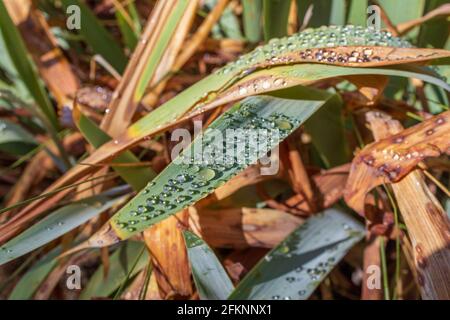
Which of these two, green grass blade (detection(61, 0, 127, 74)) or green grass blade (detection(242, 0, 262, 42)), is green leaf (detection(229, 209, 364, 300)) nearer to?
green grass blade (detection(242, 0, 262, 42))


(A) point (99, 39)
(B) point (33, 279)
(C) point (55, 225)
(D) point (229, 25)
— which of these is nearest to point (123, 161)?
(C) point (55, 225)

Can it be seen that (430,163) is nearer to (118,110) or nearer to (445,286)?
(445,286)

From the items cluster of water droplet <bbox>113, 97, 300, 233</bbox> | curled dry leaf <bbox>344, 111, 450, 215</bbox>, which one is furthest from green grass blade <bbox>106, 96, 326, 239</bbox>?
curled dry leaf <bbox>344, 111, 450, 215</bbox>

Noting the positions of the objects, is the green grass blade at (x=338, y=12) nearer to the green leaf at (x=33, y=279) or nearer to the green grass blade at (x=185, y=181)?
the green grass blade at (x=185, y=181)

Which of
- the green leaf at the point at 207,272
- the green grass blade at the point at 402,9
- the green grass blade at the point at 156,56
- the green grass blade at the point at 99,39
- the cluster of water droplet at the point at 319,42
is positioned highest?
the green grass blade at the point at 99,39

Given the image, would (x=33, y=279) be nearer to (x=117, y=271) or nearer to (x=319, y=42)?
(x=117, y=271)

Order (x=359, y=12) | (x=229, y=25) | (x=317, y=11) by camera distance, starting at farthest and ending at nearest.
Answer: (x=229, y=25) → (x=317, y=11) → (x=359, y=12)

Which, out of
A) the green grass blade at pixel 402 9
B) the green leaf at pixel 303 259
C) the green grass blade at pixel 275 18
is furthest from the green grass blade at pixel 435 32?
the green leaf at pixel 303 259
